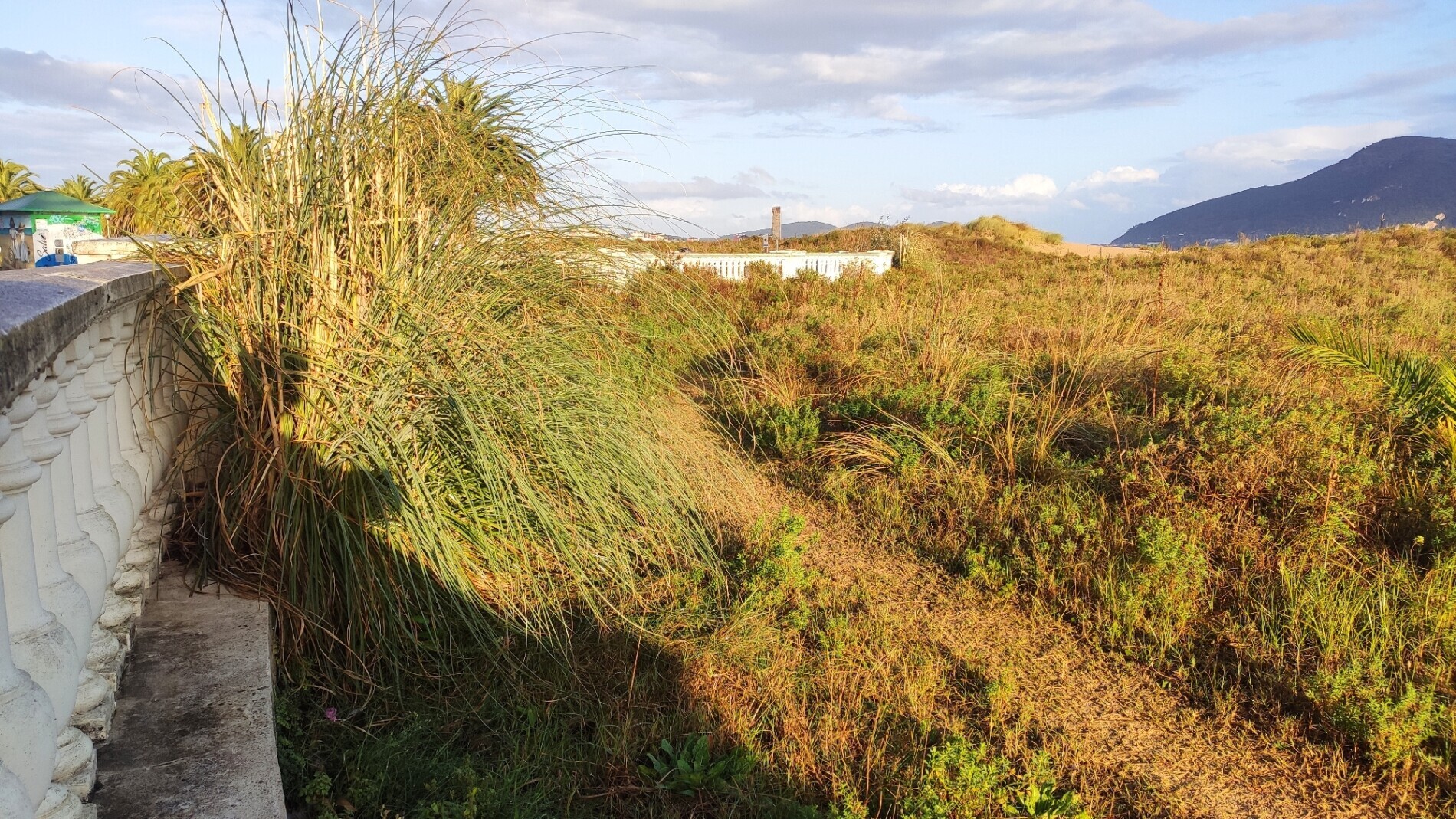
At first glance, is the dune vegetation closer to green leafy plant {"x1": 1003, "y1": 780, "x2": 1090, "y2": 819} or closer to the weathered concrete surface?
green leafy plant {"x1": 1003, "y1": 780, "x2": 1090, "y2": 819}

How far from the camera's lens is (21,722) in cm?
114

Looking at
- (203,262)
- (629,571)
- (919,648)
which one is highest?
(203,262)

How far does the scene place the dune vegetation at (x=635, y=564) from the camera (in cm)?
249

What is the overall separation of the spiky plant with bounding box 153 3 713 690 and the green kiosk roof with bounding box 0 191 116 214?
1455cm

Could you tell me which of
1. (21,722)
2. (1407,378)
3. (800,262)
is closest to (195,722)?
(21,722)

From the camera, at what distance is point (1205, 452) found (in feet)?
13.0

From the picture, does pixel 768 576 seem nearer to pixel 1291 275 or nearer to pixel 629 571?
pixel 629 571

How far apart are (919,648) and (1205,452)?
72.1 inches

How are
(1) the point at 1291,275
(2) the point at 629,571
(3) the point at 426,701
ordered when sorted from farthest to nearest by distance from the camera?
(1) the point at 1291,275
(2) the point at 629,571
(3) the point at 426,701

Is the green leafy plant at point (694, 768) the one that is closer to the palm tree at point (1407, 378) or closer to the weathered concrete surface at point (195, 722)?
the weathered concrete surface at point (195, 722)

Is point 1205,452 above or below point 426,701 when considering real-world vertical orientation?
above

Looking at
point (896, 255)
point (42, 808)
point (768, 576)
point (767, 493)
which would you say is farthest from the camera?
point (896, 255)

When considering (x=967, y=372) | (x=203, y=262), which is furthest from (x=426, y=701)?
(x=967, y=372)

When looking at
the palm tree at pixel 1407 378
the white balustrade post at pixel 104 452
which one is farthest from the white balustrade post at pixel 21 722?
the palm tree at pixel 1407 378
